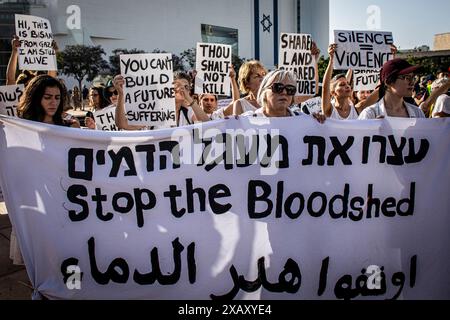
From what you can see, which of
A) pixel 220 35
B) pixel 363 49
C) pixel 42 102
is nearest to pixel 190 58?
pixel 220 35

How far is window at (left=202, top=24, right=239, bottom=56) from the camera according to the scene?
67.8m

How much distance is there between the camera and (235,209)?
2834 millimetres

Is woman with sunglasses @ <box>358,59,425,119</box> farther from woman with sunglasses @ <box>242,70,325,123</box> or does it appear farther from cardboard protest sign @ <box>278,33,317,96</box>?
cardboard protest sign @ <box>278,33,317,96</box>

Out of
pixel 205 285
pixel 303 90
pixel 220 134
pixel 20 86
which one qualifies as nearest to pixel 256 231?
pixel 205 285

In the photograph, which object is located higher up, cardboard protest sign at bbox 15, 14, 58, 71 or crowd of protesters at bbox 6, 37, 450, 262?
cardboard protest sign at bbox 15, 14, 58, 71

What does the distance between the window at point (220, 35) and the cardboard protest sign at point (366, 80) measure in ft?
210

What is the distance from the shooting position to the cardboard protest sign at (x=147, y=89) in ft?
14.9

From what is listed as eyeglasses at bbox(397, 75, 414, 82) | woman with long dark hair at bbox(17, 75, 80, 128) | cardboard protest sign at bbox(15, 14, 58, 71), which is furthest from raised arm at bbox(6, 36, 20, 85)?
eyeglasses at bbox(397, 75, 414, 82)

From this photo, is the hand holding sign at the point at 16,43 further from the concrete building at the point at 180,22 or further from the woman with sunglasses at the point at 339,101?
the concrete building at the point at 180,22

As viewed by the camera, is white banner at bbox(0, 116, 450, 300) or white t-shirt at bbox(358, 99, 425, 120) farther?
white t-shirt at bbox(358, 99, 425, 120)

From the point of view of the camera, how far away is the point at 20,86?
5.16 meters

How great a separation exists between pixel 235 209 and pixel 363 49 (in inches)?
123

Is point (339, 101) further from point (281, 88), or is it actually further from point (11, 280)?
point (11, 280)

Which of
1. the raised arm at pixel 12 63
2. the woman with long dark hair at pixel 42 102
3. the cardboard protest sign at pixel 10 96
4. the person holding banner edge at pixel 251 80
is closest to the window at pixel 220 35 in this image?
the raised arm at pixel 12 63
